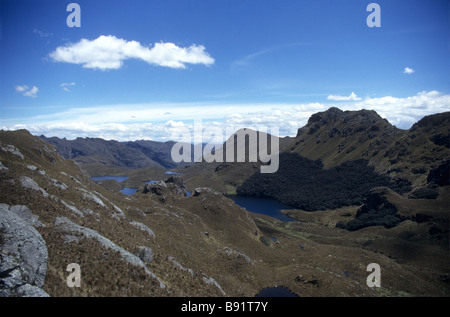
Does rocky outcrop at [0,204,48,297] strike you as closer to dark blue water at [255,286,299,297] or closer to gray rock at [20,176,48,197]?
gray rock at [20,176,48,197]

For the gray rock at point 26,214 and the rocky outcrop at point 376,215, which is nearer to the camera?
the gray rock at point 26,214

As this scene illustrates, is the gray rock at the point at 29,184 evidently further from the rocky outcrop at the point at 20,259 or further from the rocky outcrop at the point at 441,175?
the rocky outcrop at the point at 441,175

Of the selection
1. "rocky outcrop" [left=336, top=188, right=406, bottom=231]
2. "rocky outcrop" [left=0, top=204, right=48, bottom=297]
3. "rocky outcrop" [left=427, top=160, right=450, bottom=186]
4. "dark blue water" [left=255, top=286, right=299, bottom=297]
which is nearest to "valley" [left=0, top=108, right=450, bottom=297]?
"rocky outcrop" [left=0, top=204, right=48, bottom=297]

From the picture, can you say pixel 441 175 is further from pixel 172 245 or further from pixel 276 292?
pixel 172 245

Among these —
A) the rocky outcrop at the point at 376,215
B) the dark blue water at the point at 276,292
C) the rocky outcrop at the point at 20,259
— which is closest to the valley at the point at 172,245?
the rocky outcrop at the point at 20,259

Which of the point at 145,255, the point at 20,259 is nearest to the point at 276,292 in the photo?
the point at 145,255

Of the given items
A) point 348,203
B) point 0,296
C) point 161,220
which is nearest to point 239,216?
point 161,220
